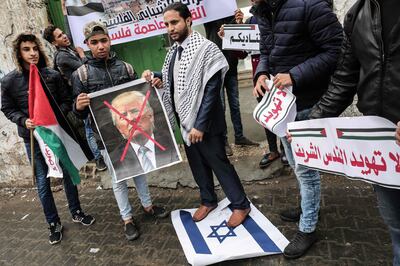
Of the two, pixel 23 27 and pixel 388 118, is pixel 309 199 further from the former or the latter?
pixel 23 27

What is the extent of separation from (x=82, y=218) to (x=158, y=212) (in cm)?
97

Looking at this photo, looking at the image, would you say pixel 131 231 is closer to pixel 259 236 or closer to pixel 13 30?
pixel 259 236

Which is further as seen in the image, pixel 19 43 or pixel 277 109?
pixel 19 43

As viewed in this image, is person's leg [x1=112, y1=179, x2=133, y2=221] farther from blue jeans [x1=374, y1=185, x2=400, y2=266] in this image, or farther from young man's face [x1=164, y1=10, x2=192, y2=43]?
blue jeans [x1=374, y1=185, x2=400, y2=266]

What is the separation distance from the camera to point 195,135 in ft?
10.8

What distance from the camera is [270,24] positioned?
2795mm

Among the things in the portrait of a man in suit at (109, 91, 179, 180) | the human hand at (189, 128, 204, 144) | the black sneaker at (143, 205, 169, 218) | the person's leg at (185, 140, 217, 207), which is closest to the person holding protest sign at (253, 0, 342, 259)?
the human hand at (189, 128, 204, 144)

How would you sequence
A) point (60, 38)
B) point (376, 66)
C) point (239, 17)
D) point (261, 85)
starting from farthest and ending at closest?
1. point (60, 38)
2. point (239, 17)
3. point (261, 85)
4. point (376, 66)

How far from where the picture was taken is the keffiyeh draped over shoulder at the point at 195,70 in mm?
3188

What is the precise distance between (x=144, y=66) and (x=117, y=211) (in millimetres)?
2321

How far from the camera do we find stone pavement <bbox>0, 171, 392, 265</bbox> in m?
3.05

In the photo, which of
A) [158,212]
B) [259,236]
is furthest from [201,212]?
[259,236]

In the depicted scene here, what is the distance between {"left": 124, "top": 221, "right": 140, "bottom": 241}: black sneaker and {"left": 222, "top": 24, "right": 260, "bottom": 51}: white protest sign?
2.41 metres

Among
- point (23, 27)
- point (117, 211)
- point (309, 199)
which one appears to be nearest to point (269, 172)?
point (309, 199)
